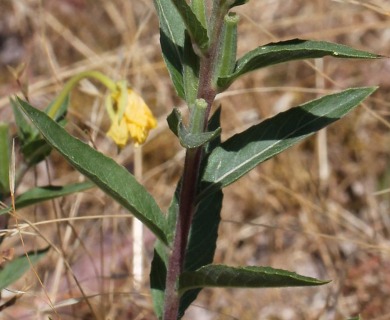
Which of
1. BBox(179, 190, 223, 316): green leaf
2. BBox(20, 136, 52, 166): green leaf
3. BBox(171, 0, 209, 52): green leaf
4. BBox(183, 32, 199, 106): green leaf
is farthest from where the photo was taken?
BBox(20, 136, 52, 166): green leaf

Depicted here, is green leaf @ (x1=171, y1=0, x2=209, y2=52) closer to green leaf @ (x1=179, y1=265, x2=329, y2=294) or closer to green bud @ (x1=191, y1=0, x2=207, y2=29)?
green bud @ (x1=191, y1=0, x2=207, y2=29)

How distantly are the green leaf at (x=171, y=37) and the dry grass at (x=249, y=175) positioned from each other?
83cm

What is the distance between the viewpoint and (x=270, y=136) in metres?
1.19

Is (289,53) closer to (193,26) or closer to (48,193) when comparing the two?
(193,26)

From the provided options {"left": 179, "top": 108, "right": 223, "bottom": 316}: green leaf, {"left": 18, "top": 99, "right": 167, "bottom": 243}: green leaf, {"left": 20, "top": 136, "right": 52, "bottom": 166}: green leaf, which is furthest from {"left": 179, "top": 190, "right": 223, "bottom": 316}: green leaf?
{"left": 20, "top": 136, "right": 52, "bottom": 166}: green leaf

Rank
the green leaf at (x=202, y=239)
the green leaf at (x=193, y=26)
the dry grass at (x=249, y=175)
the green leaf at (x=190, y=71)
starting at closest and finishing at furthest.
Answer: the green leaf at (x=193, y=26)
the green leaf at (x=190, y=71)
the green leaf at (x=202, y=239)
the dry grass at (x=249, y=175)

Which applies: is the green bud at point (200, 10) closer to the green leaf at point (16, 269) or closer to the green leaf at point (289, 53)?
the green leaf at point (289, 53)

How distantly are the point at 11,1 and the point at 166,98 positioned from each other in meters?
0.93

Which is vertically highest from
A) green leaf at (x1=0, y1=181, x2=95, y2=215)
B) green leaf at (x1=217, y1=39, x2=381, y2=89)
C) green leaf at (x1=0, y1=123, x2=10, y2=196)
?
green leaf at (x1=217, y1=39, x2=381, y2=89)

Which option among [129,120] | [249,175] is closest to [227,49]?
[129,120]

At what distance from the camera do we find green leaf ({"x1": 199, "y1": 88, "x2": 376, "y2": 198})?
3.84ft

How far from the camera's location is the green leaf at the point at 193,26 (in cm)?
100

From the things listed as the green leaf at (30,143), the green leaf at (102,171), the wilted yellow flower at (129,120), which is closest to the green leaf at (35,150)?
the green leaf at (30,143)

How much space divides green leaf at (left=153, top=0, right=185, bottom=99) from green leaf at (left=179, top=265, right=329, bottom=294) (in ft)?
1.01
